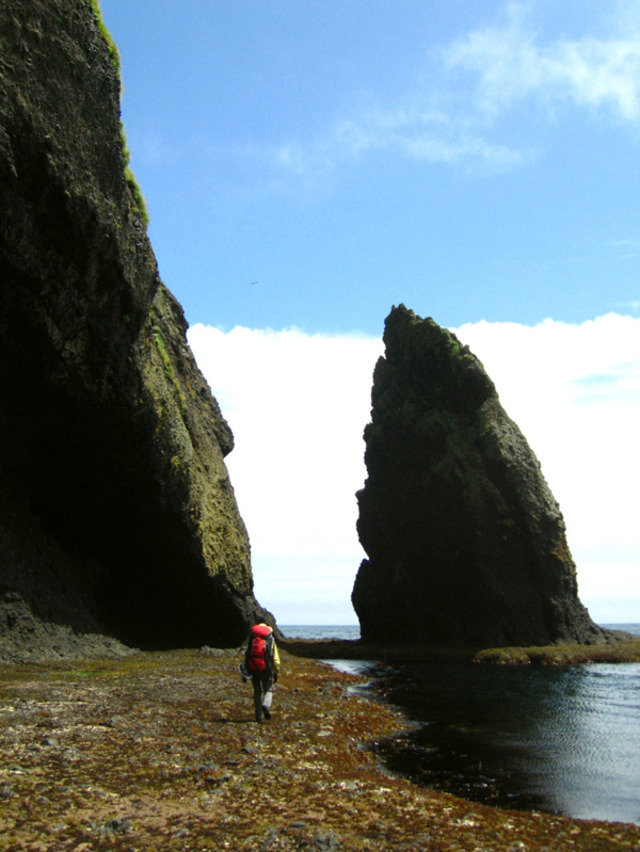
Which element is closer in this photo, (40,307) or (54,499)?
(40,307)

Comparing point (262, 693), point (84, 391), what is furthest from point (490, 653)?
point (262, 693)

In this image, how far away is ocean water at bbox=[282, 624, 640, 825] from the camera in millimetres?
12898

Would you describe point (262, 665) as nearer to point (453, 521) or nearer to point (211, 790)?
point (211, 790)

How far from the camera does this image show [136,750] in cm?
1180

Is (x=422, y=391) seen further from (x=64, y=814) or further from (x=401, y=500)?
(x=64, y=814)

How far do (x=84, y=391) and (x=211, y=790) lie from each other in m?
21.2

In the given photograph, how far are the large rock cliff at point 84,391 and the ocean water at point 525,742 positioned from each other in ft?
42.6

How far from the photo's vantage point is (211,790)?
9.84 meters

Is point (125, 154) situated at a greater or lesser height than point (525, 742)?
greater

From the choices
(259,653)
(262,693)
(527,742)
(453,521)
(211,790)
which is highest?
(453,521)

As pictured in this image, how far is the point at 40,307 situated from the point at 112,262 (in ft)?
12.9

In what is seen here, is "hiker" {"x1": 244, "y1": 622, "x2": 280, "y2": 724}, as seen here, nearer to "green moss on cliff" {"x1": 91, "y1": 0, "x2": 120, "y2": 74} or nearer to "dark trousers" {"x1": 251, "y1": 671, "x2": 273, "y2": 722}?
"dark trousers" {"x1": 251, "y1": 671, "x2": 273, "y2": 722}

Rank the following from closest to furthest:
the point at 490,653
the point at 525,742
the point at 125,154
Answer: the point at 525,742 < the point at 125,154 < the point at 490,653

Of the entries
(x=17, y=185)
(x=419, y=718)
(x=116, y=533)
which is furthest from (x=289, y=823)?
(x=116, y=533)
